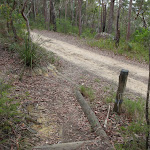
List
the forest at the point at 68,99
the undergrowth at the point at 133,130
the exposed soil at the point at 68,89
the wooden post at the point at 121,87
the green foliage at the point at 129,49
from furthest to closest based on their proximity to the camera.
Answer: the green foliage at the point at 129,49
the wooden post at the point at 121,87
the exposed soil at the point at 68,89
the forest at the point at 68,99
the undergrowth at the point at 133,130

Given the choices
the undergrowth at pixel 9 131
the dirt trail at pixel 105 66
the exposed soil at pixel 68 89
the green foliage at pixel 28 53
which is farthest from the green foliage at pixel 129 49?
the undergrowth at pixel 9 131

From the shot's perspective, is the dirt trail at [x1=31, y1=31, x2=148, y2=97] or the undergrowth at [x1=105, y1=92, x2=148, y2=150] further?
the dirt trail at [x1=31, y1=31, x2=148, y2=97]

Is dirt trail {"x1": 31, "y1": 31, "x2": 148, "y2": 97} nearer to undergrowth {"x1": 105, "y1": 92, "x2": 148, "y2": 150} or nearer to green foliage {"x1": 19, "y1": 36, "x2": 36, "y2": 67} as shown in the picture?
green foliage {"x1": 19, "y1": 36, "x2": 36, "y2": 67}

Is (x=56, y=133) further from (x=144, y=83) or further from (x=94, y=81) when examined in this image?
(x=144, y=83)

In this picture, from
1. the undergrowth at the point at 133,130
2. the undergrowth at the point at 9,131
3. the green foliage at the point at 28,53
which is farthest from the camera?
the green foliage at the point at 28,53

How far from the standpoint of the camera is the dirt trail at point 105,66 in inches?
267

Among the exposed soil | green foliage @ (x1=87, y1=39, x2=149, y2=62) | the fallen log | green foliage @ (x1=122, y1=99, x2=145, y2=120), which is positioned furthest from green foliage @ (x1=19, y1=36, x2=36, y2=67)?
green foliage @ (x1=87, y1=39, x2=149, y2=62)

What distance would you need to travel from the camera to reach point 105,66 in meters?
8.56

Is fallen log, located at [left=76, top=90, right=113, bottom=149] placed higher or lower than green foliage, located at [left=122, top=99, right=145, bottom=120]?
lower

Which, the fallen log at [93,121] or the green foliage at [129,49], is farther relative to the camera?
the green foliage at [129,49]

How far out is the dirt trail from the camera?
6.79 meters

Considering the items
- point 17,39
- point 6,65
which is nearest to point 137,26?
point 17,39

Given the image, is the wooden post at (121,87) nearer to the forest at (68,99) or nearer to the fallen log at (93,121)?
the forest at (68,99)

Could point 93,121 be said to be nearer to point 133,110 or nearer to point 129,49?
point 133,110
